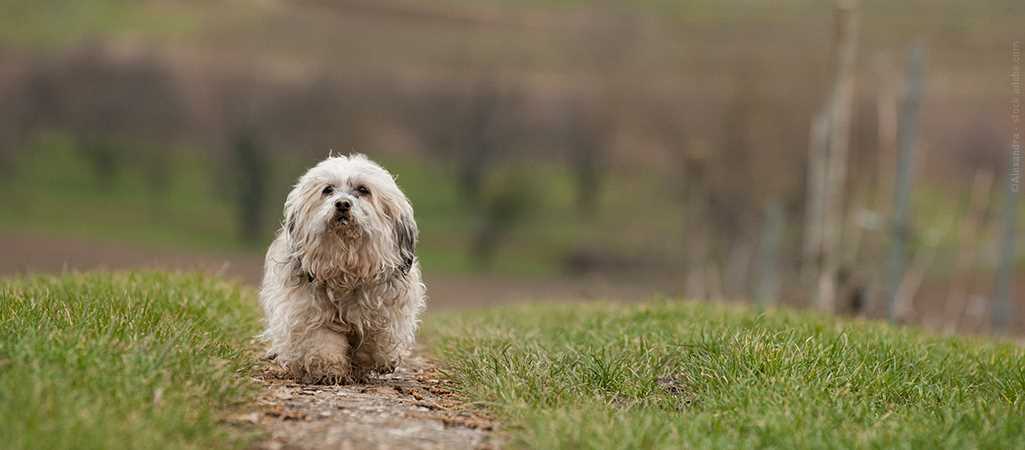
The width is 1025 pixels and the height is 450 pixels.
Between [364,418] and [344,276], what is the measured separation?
5.86 feet

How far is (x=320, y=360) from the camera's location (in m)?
8.34

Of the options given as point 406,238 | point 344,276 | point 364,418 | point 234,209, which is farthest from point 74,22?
point 364,418

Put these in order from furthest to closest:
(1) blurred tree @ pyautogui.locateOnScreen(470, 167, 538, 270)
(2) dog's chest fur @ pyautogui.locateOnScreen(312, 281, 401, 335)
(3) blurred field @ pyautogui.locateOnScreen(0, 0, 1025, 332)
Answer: (1) blurred tree @ pyautogui.locateOnScreen(470, 167, 538, 270) < (3) blurred field @ pyautogui.locateOnScreen(0, 0, 1025, 332) < (2) dog's chest fur @ pyautogui.locateOnScreen(312, 281, 401, 335)

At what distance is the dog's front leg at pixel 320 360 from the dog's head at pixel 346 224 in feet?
1.29

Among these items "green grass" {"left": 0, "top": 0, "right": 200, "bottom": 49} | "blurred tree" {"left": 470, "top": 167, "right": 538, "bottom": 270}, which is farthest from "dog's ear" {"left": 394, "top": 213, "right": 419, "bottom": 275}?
"green grass" {"left": 0, "top": 0, "right": 200, "bottom": 49}

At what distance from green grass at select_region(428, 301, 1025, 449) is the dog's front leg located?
0.81 meters

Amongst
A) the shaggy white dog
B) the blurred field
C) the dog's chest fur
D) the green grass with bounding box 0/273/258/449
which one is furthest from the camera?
the blurred field

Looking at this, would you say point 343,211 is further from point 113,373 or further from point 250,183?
point 250,183

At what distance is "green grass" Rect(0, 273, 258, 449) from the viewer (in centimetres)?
552

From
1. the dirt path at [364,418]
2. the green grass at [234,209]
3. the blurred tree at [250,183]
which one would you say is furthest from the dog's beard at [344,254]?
the blurred tree at [250,183]

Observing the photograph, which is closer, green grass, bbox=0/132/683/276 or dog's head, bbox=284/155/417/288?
dog's head, bbox=284/155/417/288

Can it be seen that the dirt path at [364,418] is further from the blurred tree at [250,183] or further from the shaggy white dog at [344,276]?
the blurred tree at [250,183]

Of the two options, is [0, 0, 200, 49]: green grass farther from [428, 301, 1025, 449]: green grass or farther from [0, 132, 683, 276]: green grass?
[428, 301, 1025, 449]: green grass

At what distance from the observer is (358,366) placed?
884cm
